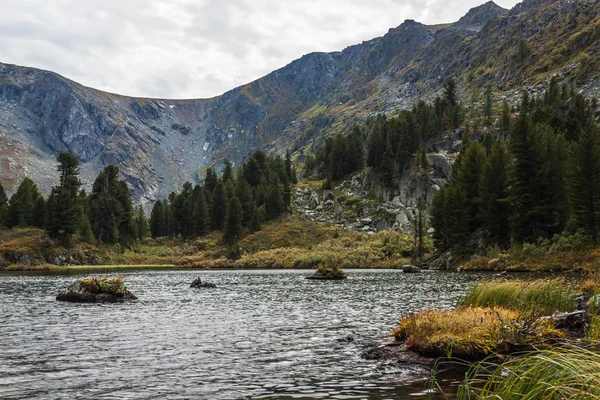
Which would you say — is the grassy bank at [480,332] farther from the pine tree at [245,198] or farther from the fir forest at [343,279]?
the pine tree at [245,198]

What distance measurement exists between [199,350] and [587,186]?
66.7m

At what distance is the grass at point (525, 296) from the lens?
24.5m

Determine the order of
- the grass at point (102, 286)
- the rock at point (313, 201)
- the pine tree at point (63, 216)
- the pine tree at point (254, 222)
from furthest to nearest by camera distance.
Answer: the rock at point (313, 201)
the pine tree at point (254, 222)
the pine tree at point (63, 216)
the grass at point (102, 286)

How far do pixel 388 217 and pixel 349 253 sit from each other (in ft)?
126

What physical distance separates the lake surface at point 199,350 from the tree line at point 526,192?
141 feet

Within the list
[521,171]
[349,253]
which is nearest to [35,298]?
[521,171]

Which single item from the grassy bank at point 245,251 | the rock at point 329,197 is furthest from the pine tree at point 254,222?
the rock at point 329,197

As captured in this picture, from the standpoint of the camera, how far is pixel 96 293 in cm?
4478

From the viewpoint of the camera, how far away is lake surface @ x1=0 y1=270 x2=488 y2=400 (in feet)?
49.2

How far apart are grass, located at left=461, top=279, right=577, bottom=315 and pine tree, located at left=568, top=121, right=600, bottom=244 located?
162 feet

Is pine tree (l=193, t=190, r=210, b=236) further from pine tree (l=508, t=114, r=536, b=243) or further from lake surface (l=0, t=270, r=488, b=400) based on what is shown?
lake surface (l=0, t=270, r=488, b=400)

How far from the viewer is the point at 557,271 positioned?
64.3 m

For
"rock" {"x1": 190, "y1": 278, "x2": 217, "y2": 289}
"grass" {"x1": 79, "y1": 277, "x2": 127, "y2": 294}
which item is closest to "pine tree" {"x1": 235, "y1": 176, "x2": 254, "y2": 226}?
"rock" {"x1": 190, "y1": 278, "x2": 217, "y2": 289}

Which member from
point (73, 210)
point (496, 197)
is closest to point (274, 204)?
point (73, 210)
